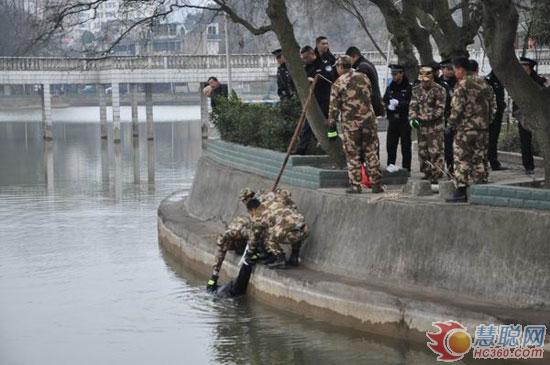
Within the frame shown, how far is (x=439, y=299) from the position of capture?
1233 cm

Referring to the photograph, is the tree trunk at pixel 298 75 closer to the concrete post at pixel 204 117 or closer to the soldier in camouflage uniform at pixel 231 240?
the soldier in camouflage uniform at pixel 231 240

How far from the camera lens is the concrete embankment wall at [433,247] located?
1186cm

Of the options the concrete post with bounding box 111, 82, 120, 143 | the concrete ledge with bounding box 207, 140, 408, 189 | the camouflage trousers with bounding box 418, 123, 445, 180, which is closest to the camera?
the concrete ledge with bounding box 207, 140, 408, 189

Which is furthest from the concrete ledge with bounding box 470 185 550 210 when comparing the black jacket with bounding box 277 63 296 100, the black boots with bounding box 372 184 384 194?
the black jacket with bounding box 277 63 296 100

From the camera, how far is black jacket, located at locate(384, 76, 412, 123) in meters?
17.1

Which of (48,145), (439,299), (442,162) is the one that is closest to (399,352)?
(439,299)

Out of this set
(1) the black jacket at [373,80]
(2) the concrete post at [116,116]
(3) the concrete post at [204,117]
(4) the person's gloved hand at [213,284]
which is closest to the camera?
(1) the black jacket at [373,80]

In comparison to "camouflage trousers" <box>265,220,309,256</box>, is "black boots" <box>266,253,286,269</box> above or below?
below

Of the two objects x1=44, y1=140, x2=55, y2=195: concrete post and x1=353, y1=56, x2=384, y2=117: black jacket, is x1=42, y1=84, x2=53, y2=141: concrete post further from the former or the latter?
x1=353, y1=56, x2=384, y2=117: black jacket

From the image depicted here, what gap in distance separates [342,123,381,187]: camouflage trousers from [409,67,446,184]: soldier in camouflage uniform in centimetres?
129

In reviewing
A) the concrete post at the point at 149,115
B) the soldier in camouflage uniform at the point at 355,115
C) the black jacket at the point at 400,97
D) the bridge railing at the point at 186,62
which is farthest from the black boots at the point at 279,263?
the bridge railing at the point at 186,62

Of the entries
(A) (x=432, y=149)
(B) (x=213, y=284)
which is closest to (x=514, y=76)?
(A) (x=432, y=149)

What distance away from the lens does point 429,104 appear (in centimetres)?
1573

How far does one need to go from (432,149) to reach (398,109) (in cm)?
147
